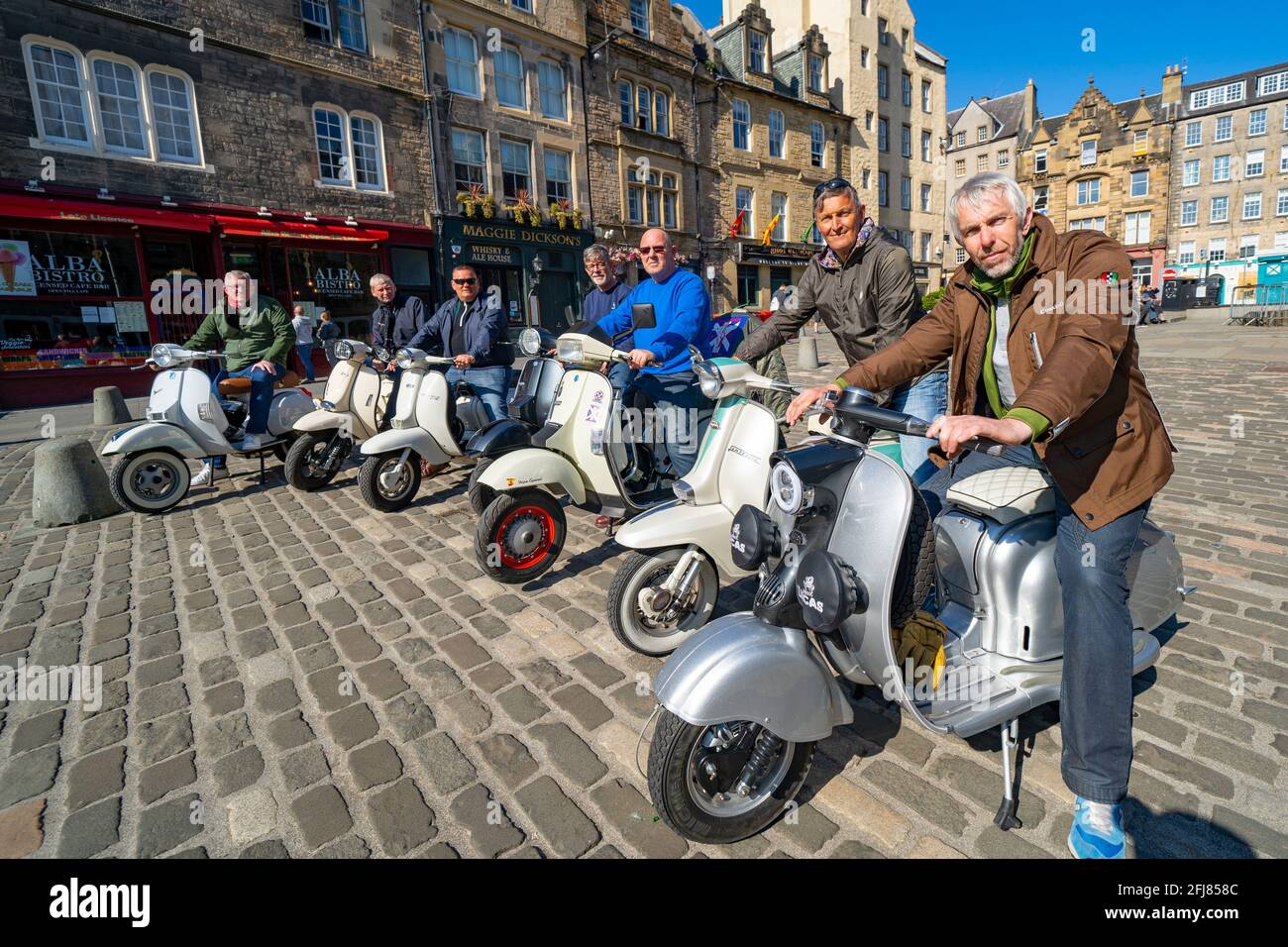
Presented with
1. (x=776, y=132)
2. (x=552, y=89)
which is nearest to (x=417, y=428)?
(x=552, y=89)

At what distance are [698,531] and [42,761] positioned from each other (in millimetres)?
2861

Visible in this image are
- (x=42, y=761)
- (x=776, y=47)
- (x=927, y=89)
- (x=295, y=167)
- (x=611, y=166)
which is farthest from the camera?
(x=927, y=89)

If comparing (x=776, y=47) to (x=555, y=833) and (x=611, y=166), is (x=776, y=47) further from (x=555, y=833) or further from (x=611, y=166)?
(x=555, y=833)

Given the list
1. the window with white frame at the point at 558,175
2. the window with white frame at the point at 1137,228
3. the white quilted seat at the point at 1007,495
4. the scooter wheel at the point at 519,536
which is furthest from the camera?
the window with white frame at the point at 1137,228

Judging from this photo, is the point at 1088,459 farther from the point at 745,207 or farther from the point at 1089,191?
the point at 1089,191

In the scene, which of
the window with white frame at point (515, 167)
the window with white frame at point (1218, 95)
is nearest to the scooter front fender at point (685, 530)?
the window with white frame at point (515, 167)

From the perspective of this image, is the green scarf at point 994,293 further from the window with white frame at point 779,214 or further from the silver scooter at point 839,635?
the window with white frame at point 779,214

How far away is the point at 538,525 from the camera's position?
411 cm

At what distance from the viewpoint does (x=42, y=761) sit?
2.50m

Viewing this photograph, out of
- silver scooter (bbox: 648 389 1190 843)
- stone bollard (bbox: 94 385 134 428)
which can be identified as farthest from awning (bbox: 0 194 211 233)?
silver scooter (bbox: 648 389 1190 843)

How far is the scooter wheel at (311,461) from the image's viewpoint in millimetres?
6215

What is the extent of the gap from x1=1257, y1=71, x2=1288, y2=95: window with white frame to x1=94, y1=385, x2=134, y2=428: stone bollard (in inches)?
2803
